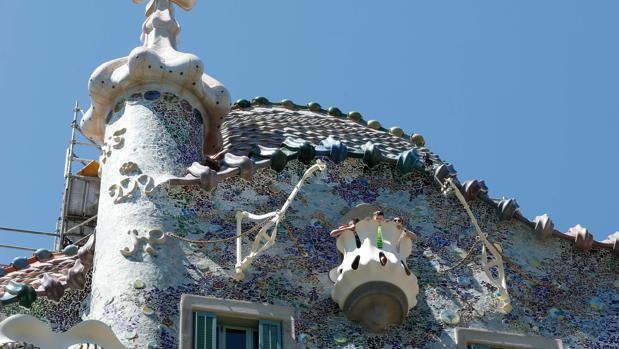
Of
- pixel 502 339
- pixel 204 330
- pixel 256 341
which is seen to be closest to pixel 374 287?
pixel 256 341

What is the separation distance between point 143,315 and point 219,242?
136 cm

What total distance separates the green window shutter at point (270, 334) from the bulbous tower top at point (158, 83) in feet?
10.5

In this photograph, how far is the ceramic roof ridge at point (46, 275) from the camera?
57.5 feet

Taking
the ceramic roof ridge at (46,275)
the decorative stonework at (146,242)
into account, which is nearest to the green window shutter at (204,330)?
the decorative stonework at (146,242)

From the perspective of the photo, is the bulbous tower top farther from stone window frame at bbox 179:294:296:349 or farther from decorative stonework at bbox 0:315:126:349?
decorative stonework at bbox 0:315:126:349

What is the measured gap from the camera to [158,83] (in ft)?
63.3

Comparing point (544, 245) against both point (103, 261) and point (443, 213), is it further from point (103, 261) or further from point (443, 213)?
point (103, 261)

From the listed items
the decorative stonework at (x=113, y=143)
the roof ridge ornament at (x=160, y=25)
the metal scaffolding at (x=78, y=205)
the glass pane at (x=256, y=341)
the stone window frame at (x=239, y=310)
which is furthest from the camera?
the metal scaffolding at (x=78, y=205)

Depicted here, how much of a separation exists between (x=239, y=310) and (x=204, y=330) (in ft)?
1.60

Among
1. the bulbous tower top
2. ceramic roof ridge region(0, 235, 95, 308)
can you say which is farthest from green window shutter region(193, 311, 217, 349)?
the bulbous tower top

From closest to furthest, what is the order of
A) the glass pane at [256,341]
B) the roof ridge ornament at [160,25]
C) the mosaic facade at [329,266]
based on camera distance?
the glass pane at [256,341], the mosaic facade at [329,266], the roof ridge ornament at [160,25]

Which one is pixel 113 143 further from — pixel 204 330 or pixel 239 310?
pixel 204 330

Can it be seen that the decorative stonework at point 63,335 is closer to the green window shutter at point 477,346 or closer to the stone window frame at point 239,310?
the stone window frame at point 239,310

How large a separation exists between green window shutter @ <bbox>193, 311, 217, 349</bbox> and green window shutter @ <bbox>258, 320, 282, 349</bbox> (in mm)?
461
